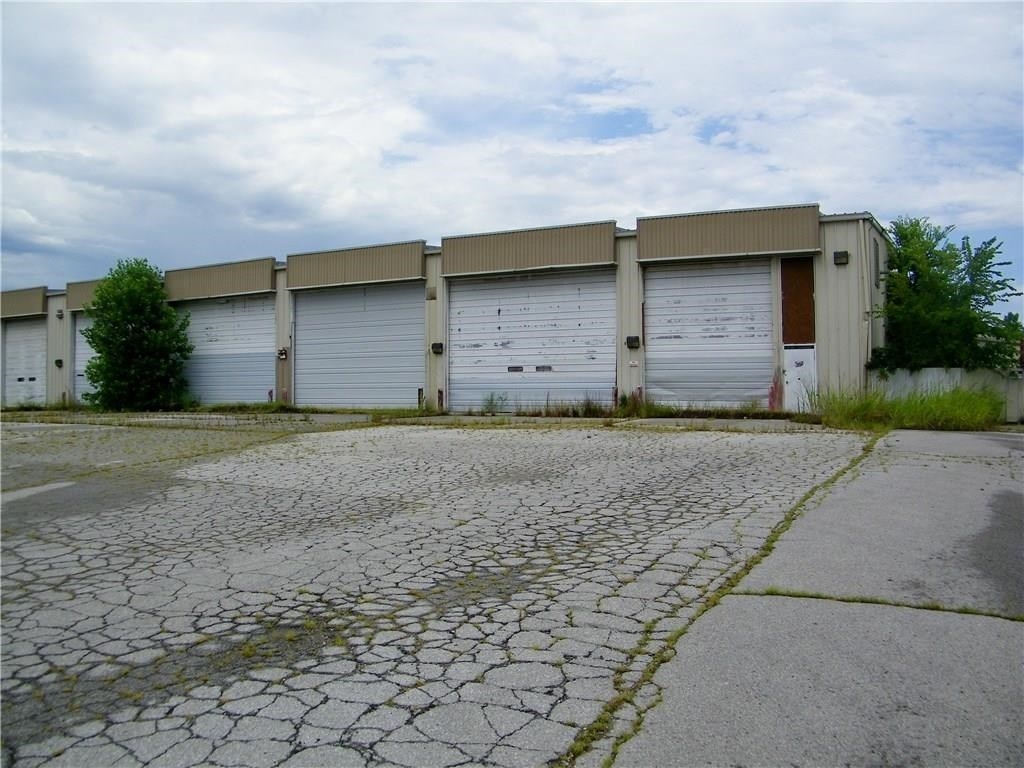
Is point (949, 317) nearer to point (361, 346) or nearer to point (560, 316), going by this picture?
point (560, 316)

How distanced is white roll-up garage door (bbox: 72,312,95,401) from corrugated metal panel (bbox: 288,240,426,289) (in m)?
12.1

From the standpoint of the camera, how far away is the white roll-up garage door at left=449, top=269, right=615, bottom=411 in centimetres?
2141

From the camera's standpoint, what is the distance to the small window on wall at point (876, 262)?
20.1 metres

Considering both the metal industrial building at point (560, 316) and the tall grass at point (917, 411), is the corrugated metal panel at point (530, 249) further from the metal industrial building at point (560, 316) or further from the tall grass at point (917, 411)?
the tall grass at point (917, 411)

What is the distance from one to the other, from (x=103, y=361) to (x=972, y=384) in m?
27.3

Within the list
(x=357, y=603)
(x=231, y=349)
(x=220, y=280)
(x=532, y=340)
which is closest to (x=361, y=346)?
(x=231, y=349)

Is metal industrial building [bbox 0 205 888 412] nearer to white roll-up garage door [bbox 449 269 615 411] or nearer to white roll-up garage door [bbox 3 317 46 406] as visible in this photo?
white roll-up garage door [bbox 449 269 615 411]

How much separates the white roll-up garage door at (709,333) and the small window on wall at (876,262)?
301 cm

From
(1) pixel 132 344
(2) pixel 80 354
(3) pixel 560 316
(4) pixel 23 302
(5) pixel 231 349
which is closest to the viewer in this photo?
(3) pixel 560 316

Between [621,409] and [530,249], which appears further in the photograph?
[530,249]

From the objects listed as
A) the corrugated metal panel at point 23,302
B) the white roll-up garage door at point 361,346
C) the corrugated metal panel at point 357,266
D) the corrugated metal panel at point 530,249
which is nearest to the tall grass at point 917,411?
the corrugated metal panel at point 530,249

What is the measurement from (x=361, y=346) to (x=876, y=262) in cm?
1577

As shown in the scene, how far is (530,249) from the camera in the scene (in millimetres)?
21844

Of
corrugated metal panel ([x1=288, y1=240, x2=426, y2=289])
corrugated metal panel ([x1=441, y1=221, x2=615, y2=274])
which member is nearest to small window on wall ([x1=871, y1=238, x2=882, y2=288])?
corrugated metal panel ([x1=441, y1=221, x2=615, y2=274])
